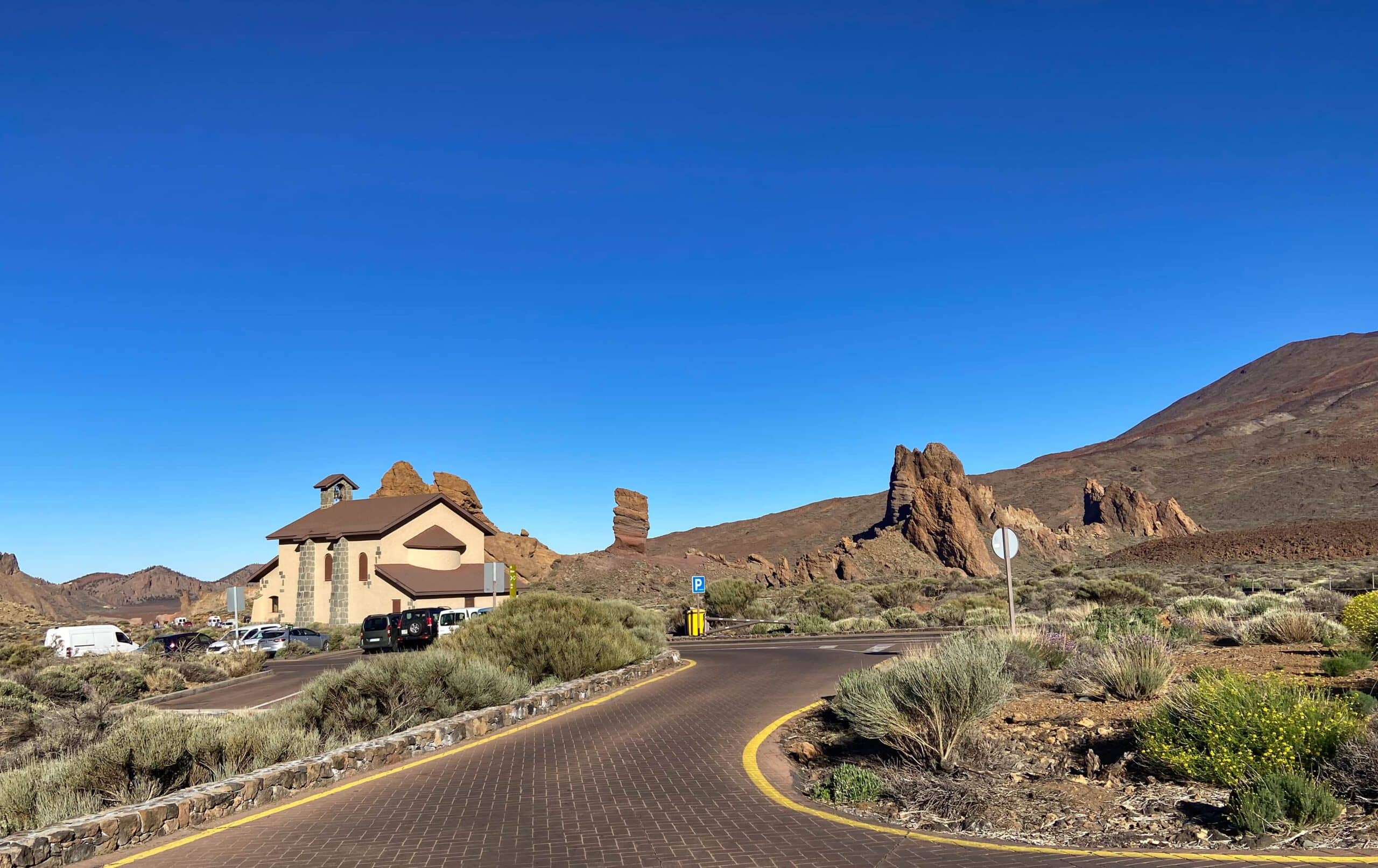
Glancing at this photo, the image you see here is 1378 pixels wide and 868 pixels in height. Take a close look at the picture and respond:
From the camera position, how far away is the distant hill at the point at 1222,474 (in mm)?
88312

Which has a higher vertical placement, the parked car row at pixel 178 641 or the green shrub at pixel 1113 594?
the parked car row at pixel 178 641

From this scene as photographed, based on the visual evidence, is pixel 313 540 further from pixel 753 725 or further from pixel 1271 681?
pixel 1271 681

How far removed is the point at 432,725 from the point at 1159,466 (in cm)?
12342

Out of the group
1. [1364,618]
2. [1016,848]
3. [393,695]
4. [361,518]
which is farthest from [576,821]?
[361,518]

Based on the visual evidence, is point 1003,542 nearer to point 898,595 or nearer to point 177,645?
point 898,595

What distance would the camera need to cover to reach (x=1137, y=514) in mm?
90000

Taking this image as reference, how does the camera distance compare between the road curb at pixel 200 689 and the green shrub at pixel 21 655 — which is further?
the green shrub at pixel 21 655

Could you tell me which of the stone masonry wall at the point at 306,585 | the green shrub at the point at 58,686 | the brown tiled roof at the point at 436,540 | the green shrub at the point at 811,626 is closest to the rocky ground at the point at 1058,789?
the green shrub at the point at 58,686

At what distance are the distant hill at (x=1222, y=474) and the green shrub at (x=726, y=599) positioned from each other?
5998 cm

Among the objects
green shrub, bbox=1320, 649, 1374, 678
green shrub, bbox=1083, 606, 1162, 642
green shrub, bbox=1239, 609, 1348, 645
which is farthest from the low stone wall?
green shrub, bbox=1239, 609, 1348, 645

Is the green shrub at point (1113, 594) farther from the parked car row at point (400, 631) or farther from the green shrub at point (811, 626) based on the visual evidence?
the parked car row at point (400, 631)

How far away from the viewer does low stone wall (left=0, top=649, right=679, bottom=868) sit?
6.34m

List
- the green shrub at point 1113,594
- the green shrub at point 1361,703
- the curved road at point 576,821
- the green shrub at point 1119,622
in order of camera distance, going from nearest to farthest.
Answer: the curved road at point 576,821 < the green shrub at point 1361,703 < the green shrub at point 1119,622 < the green shrub at point 1113,594

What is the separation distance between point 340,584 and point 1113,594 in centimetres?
4025
